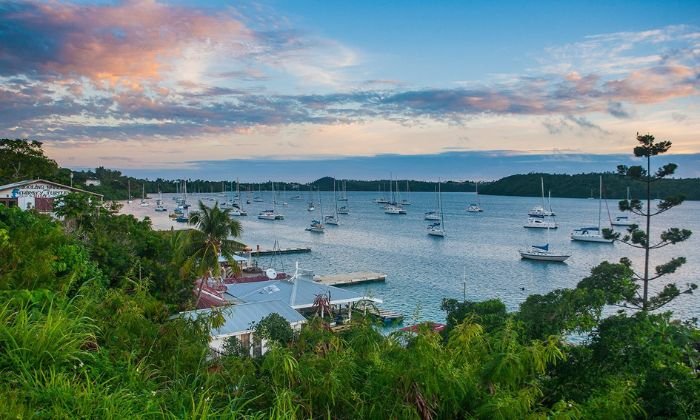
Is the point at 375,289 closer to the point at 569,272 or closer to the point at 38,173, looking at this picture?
the point at 569,272

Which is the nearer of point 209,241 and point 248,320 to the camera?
point 248,320

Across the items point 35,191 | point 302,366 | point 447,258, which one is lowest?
point 447,258

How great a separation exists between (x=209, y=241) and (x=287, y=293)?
643 centimetres

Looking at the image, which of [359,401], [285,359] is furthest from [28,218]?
[359,401]

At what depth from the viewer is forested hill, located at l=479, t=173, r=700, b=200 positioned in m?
109

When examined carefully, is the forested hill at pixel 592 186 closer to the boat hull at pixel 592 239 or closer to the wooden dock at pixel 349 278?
the boat hull at pixel 592 239

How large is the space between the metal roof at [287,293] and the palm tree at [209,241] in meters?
3.86

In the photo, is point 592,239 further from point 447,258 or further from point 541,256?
point 447,258

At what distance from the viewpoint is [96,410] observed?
3.37m

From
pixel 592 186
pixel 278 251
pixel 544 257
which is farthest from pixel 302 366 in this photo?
pixel 592 186

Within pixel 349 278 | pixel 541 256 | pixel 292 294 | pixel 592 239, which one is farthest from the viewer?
pixel 592 239

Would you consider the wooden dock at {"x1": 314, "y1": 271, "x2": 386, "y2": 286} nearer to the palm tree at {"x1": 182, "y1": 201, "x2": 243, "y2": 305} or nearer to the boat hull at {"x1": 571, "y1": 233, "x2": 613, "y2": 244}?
the palm tree at {"x1": 182, "y1": 201, "x2": 243, "y2": 305}

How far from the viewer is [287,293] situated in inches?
1106

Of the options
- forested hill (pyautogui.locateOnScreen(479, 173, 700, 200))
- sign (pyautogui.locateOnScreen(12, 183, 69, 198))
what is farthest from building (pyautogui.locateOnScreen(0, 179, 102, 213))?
forested hill (pyautogui.locateOnScreen(479, 173, 700, 200))
